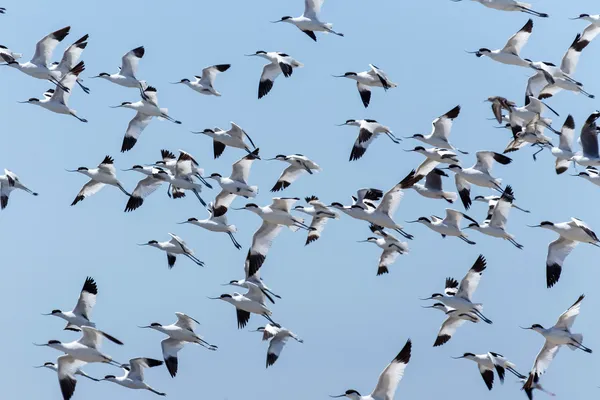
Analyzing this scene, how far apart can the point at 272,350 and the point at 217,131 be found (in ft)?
15.3

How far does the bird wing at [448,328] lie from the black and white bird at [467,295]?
1.40m

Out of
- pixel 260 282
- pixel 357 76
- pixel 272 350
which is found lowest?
pixel 272 350

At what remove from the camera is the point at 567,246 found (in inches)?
926

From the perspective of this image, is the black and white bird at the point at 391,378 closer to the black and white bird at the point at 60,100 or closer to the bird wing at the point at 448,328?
the bird wing at the point at 448,328

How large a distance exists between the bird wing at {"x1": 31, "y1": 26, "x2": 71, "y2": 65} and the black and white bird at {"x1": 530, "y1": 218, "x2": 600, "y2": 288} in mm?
10428

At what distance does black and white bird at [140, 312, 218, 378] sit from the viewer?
24845 mm

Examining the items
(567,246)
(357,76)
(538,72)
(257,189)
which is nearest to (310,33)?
(357,76)

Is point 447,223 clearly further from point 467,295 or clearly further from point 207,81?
point 207,81

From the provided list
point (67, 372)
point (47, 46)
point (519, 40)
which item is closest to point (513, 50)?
point (519, 40)

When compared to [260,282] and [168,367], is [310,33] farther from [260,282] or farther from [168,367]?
[168,367]

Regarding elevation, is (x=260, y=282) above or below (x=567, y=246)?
below

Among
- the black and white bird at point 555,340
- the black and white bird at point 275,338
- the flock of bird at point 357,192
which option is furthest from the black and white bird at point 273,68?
the black and white bird at point 555,340

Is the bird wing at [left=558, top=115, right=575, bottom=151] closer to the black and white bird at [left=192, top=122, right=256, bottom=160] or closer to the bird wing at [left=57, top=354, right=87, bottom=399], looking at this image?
the black and white bird at [left=192, top=122, right=256, bottom=160]

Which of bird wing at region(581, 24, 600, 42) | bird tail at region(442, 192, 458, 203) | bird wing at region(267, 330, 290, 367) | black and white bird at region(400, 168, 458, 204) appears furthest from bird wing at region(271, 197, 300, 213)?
bird wing at region(581, 24, 600, 42)
